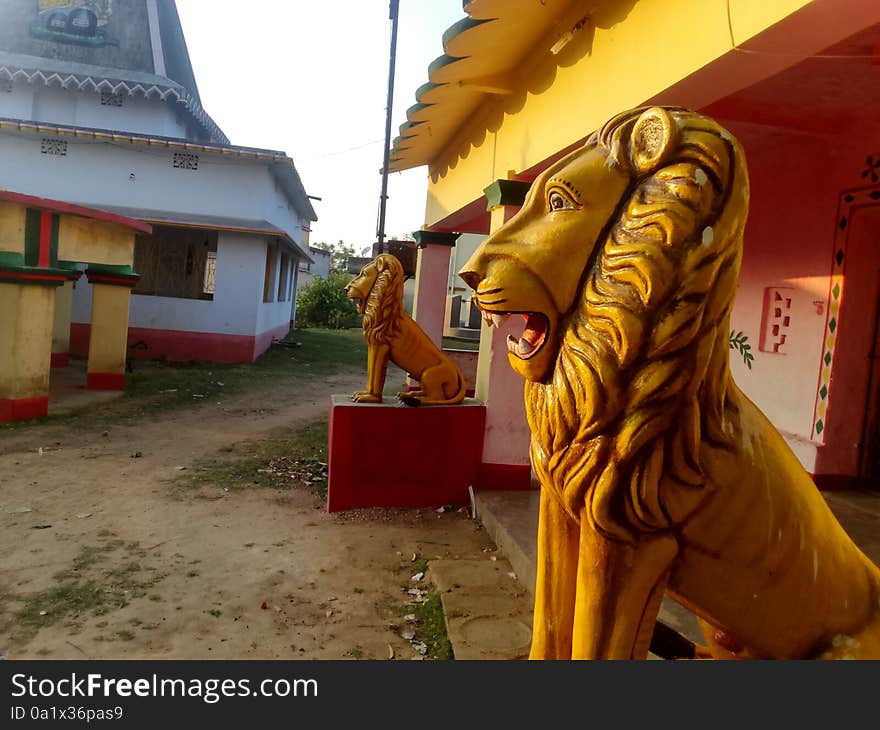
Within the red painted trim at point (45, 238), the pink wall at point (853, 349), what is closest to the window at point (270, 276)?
the red painted trim at point (45, 238)

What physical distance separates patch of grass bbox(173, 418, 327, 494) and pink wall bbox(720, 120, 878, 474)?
3.97 metres

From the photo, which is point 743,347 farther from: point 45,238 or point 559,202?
point 45,238

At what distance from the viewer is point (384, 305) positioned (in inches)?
211

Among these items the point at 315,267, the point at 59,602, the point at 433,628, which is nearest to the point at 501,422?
the point at 433,628

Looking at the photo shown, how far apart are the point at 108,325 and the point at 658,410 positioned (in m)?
10.3

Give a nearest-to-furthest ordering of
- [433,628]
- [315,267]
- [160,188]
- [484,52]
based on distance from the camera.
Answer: [433,628]
[484,52]
[160,188]
[315,267]

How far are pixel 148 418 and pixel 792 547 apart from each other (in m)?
8.53

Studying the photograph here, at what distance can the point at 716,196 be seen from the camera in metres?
1.17

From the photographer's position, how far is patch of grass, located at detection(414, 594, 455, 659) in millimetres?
3154

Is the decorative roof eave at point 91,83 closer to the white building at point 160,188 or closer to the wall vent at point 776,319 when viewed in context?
the white building at point 160,188

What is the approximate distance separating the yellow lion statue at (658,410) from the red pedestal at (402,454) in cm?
383

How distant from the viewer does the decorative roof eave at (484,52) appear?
145 inches

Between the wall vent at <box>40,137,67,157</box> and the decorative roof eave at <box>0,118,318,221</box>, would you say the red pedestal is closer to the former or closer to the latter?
the decorative roof eave at <box>0,118,318,221</box>

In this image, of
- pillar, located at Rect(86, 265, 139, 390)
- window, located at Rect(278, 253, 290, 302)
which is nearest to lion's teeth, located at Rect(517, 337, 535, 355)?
pillar, located at Rect(86, 265, 139, 390)
